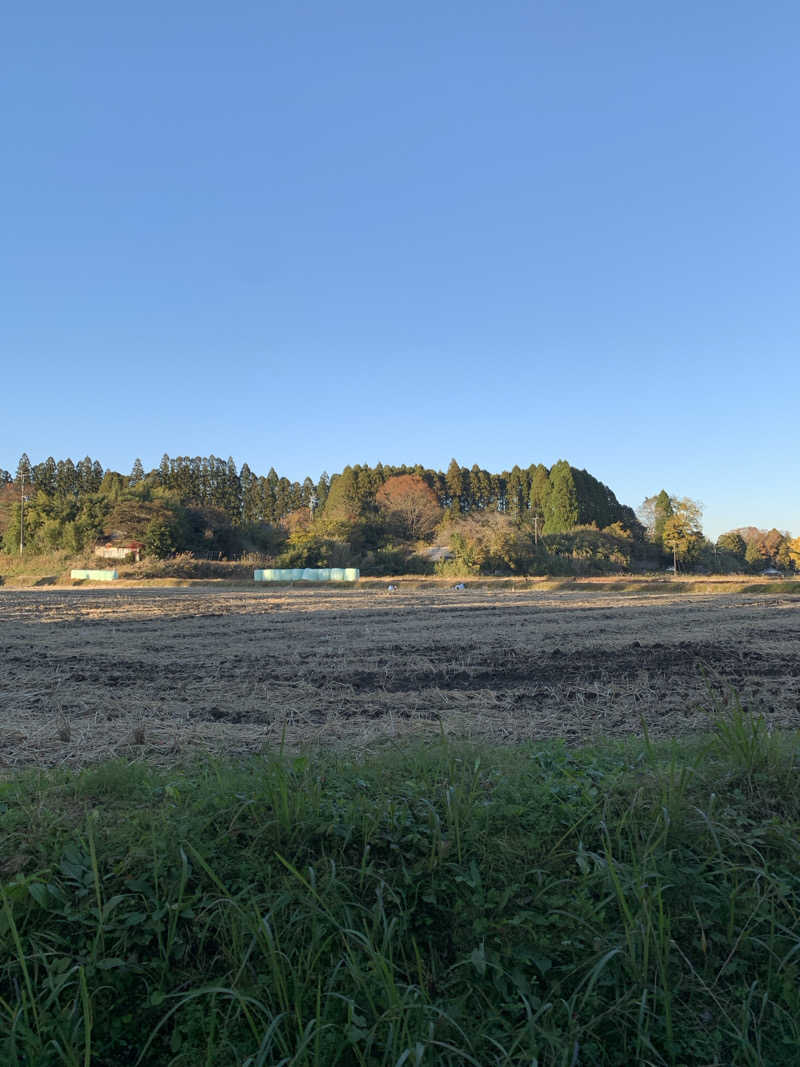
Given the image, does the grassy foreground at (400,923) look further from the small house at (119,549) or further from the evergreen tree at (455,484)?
the evergreen tree at (455,484)

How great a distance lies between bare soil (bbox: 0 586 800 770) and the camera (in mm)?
4625

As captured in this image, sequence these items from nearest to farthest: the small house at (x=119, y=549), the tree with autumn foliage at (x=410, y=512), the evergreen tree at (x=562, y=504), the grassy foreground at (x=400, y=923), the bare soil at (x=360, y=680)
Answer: the grassy foreground at (x=400, y=923)
the bare soil at (x=360, y=680)
the small house at (x=119, y=549)
the tree with autumn foliage at (x=410, y=512)
the evergreen tree at (x=562, y=504)

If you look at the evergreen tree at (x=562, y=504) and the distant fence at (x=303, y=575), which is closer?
the distant fence at (x=303, y=575)

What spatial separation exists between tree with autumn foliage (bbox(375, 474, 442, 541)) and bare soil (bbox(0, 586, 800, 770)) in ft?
158

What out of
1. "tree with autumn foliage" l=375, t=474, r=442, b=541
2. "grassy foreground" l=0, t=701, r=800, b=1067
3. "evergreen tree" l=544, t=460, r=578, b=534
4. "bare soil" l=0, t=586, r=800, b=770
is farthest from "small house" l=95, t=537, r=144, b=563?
"grassy foreground" l=0, t=701, r=800, b=1067

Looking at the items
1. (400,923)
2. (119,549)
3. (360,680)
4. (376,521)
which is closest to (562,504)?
(376,521)

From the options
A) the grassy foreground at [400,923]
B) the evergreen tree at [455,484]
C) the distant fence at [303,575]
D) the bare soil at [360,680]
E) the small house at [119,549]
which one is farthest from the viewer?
the evergreen tree at [455,484]

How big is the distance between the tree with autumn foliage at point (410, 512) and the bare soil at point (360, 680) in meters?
48.1

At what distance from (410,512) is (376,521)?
405 cm

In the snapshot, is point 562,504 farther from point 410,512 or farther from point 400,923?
point 400,923

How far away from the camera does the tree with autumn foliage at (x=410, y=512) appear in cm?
6364

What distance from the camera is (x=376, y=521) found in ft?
204

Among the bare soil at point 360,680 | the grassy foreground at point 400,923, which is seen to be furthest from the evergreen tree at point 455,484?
the grassy foreground at point 400,923

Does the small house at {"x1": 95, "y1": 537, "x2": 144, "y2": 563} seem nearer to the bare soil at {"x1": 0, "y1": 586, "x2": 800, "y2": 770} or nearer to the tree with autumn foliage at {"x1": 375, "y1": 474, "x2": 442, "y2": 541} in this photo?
the tree with autumn foliage at {"x1": 375, "y1": 474, "x2": 442, "y2": 541}
